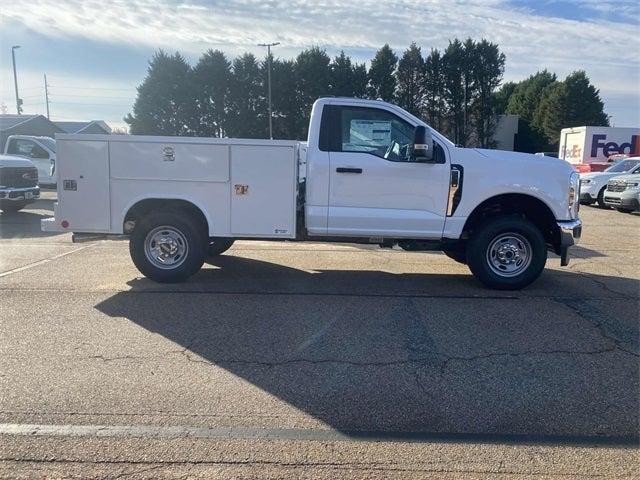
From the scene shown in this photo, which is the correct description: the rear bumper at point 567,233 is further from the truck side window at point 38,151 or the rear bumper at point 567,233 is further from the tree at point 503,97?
the tree at point 503,97

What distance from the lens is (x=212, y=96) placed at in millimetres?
51000

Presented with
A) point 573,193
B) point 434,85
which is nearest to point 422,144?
point 573,193

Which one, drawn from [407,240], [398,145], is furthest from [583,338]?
[398,145]

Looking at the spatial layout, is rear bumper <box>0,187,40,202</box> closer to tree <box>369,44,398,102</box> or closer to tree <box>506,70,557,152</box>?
tree <box>369,44,398,102</box>

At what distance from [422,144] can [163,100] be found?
47.5 m

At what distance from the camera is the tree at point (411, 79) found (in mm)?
56594

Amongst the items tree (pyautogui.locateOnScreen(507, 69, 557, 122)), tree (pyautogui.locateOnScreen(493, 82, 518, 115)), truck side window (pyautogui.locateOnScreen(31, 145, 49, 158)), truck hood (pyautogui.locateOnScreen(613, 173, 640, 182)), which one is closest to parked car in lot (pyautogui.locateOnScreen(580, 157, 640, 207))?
truck hood (pyautogui.locateOnScreen(613, 173, 640, 182))

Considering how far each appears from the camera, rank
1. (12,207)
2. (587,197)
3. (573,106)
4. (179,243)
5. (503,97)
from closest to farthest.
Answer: (179,243)
(12,207)
(587,197)
(573,106)
(503,97)

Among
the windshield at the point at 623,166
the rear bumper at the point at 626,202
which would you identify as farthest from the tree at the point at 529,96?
the rear bumper at the point at 626,202

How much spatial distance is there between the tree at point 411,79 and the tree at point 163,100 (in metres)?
20.7

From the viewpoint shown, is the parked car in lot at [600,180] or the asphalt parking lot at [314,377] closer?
the asphalt parking lot at [314,377]

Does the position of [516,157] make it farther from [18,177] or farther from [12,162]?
[12,162]

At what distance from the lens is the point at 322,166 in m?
7.00

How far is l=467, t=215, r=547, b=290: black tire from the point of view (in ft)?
23.4
